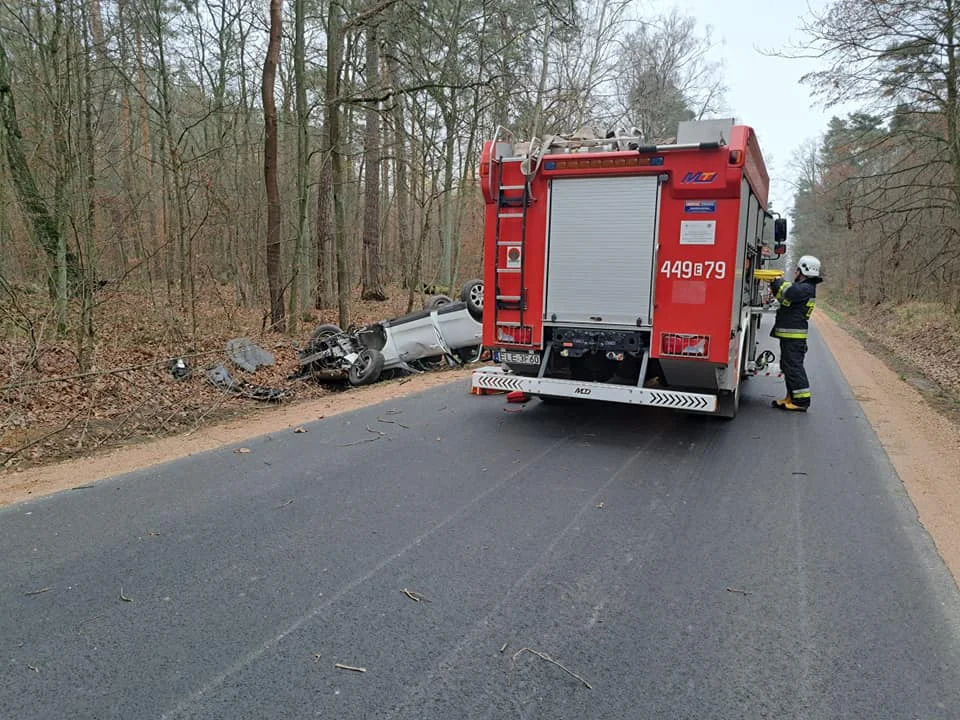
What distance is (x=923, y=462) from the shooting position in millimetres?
6145

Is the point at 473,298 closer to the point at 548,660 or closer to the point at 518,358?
the point at 518,358

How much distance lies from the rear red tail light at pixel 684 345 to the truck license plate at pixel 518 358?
4.68 ft

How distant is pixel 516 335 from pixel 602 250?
4.34ft

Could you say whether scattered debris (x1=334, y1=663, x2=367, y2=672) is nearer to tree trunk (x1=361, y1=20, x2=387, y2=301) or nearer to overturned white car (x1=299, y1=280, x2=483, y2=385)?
overturned white car (x1=299, y1=280, x2=483, y2=385)

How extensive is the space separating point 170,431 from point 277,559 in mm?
4023

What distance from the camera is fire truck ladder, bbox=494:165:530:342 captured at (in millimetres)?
6875

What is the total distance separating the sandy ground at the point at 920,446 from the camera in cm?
454

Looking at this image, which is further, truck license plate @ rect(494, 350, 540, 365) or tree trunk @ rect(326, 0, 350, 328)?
tree trunk @ rect(326, 0, 350, 328)

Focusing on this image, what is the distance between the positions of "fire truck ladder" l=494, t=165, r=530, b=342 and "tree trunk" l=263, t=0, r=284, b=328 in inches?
258

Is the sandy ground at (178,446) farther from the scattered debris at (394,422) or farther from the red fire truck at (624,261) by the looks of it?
the red fire truck at (624,261)

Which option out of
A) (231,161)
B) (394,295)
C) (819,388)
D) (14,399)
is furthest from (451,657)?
(394,295)

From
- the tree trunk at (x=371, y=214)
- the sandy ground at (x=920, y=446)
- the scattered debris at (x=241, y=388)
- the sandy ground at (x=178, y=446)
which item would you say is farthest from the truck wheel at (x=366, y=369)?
the tree trunk at (x=371, y=214)

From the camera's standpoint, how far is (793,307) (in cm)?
830

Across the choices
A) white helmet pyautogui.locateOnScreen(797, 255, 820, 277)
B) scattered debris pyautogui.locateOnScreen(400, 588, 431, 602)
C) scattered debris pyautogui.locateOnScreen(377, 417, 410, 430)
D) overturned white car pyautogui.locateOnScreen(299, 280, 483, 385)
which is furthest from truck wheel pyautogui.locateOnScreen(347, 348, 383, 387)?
scattered debris pyautogui.locateOnScreen(400, 588, 431, 602)
